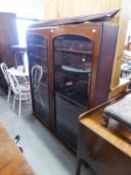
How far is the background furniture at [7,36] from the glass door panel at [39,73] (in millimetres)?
1369

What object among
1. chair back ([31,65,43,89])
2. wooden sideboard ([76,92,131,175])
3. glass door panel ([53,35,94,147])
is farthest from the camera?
chair back ([31,65,43,89])

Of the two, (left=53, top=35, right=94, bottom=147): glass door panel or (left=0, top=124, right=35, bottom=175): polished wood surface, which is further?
(left=53, top=35, right=94, bottom=147): glass door panel

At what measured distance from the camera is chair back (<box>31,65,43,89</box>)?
7.11 feet

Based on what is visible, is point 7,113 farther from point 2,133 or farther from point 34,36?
point 2,133

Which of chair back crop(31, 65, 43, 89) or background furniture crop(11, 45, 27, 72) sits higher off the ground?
background furniture crop(11, 45, 27, 72)

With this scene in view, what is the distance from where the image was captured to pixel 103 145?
981 millimetres

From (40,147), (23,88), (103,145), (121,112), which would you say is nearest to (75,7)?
(121,112)

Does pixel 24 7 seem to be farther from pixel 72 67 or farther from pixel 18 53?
pixel 72 67

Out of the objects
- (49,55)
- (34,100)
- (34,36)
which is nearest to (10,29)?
(34,36)

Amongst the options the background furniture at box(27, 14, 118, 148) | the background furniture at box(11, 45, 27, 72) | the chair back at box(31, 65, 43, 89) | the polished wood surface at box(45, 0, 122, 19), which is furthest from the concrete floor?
the polished wood surface at box(45, 0, 122, 19)

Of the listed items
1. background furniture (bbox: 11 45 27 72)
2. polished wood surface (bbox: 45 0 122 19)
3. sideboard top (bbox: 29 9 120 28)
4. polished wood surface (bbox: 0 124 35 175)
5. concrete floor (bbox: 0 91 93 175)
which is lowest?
concrete floor (bbox: 0 91 93 175)

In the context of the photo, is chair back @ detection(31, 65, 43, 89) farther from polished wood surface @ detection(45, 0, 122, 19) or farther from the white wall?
the white wall

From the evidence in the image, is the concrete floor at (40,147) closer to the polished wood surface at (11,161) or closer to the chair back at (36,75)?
the chair back at (36,75)

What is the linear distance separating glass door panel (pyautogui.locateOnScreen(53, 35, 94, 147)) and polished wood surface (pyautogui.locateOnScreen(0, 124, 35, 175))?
0.85 metres
